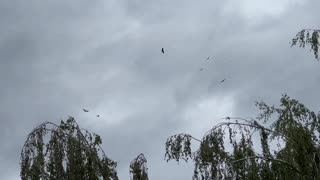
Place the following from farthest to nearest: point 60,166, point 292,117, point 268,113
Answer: point 268,113 → point 292,117 → point 60,166

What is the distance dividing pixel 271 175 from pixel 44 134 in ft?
13.3

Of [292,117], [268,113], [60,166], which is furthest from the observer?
[268,113]

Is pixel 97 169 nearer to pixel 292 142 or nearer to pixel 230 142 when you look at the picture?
pixel 230 142

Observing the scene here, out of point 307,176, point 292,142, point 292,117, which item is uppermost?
point 292,117

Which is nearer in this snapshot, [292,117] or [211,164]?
[211,164]

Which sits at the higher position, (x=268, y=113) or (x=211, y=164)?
(x=268, y=113)

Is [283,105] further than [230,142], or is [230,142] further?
[283,105]

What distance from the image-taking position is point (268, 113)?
1258 cm

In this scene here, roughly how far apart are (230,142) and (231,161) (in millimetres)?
585

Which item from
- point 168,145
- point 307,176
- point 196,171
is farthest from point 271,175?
point 168,145

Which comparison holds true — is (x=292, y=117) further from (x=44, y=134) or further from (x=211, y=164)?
(x=44, y=134)

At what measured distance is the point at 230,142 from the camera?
1062 centimetres

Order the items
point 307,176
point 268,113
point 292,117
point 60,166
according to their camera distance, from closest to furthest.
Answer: point 307,176 → point 60,166 → point 292,117 → point 268,113

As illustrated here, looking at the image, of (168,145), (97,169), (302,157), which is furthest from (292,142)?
(97,169)
